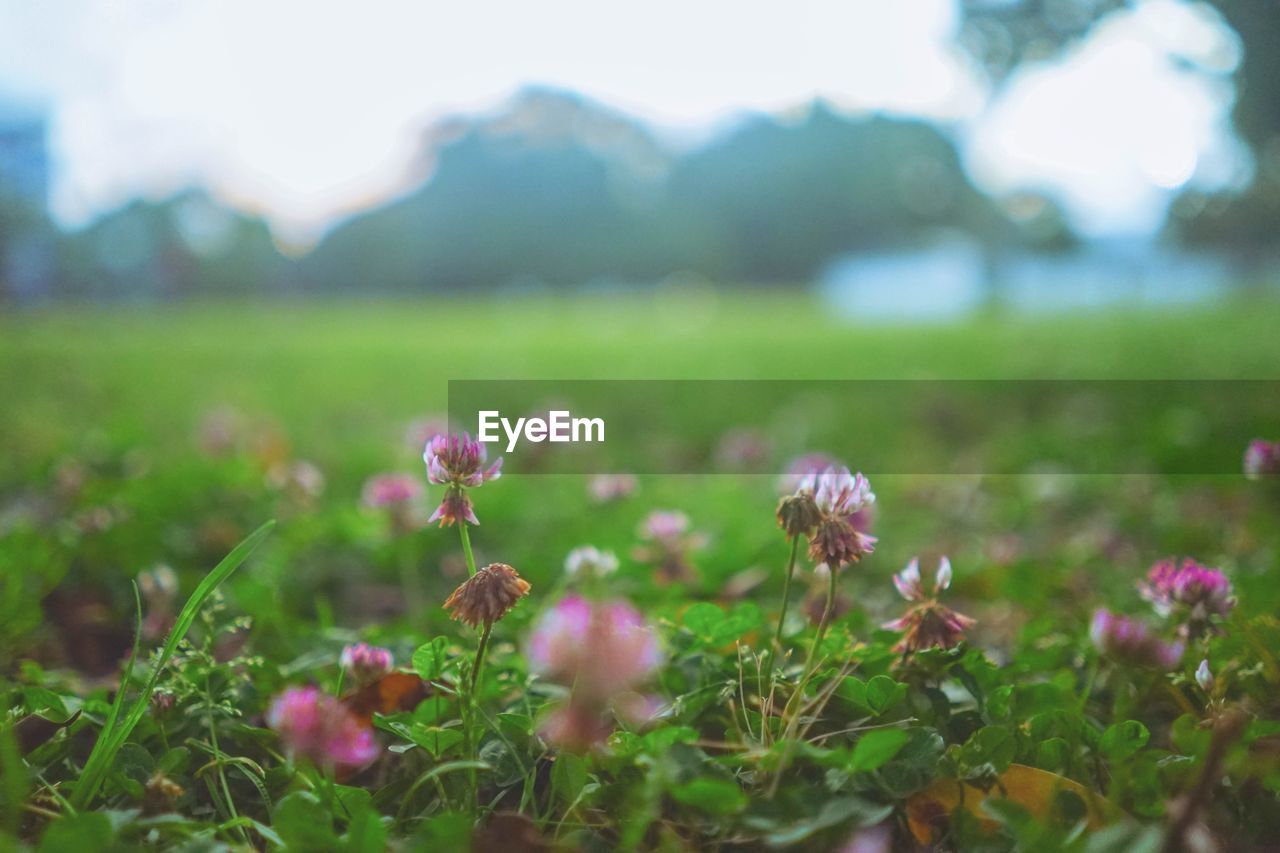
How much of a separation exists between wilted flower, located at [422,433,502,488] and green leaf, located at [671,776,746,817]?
0.95 feet

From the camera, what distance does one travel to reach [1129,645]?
0.81m

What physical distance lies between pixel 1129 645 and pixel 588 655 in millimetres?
507

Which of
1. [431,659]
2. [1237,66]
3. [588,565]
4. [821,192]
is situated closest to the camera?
[431,659]

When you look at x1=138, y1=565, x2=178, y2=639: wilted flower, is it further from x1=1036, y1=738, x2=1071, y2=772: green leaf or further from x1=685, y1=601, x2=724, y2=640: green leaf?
x1=1036, y1=738, x2=1071, y2=772: green leaf

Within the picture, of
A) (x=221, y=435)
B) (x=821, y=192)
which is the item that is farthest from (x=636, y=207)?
(x=221, y=435)

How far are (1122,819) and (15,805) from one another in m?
0.74

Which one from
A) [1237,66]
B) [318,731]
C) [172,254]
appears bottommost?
[318,731]

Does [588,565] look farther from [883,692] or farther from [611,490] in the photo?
[611,490]

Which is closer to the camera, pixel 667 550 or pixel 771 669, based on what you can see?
pixel 771 669

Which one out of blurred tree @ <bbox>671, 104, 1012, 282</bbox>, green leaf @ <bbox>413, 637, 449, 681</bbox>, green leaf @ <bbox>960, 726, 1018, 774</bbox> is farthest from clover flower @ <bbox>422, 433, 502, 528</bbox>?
blurred tree @ <bbox>671, 104, 1012, 282</bbox>

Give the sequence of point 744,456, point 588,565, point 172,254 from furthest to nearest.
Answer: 1. point 172,254
2. point 744,456
3. point 588,565

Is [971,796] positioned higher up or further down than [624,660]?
further down

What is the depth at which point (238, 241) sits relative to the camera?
7.03 meters

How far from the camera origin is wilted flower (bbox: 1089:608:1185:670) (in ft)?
2.67
